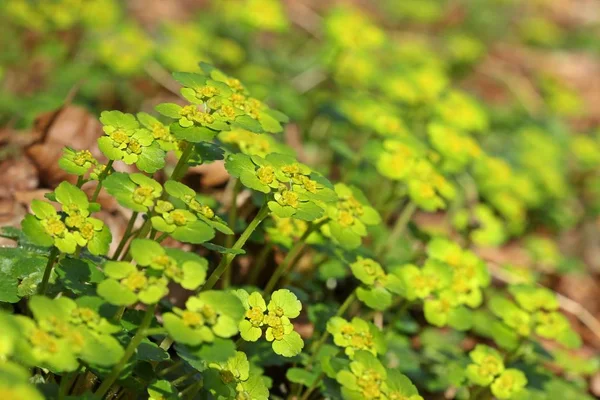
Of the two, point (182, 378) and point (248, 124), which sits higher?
point (248, 124)

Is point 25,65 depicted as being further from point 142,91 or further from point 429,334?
point 429,334

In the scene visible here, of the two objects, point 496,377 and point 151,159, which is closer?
point 151,159

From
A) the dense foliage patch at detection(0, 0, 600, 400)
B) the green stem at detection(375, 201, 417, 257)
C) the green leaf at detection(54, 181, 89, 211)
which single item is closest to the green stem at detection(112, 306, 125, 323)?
the dense foliage patch at detection(0, 0, 600, 400)

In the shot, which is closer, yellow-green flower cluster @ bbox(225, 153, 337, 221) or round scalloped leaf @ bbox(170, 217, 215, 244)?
round scalloped leaf @ bbox(170, 217, 215, 244)

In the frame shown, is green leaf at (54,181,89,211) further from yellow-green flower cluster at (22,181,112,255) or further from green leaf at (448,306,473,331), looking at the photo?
green leaf at (448,306,473,331)

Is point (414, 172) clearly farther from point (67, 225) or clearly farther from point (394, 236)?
point (67, 225)

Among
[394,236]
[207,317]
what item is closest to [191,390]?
[207,317]

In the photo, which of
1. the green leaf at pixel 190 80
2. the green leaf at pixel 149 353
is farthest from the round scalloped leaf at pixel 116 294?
the green leaf at pixel 190 80

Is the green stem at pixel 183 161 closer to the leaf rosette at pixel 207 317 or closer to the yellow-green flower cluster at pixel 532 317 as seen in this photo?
the leaf rosette at pixel 207 317
